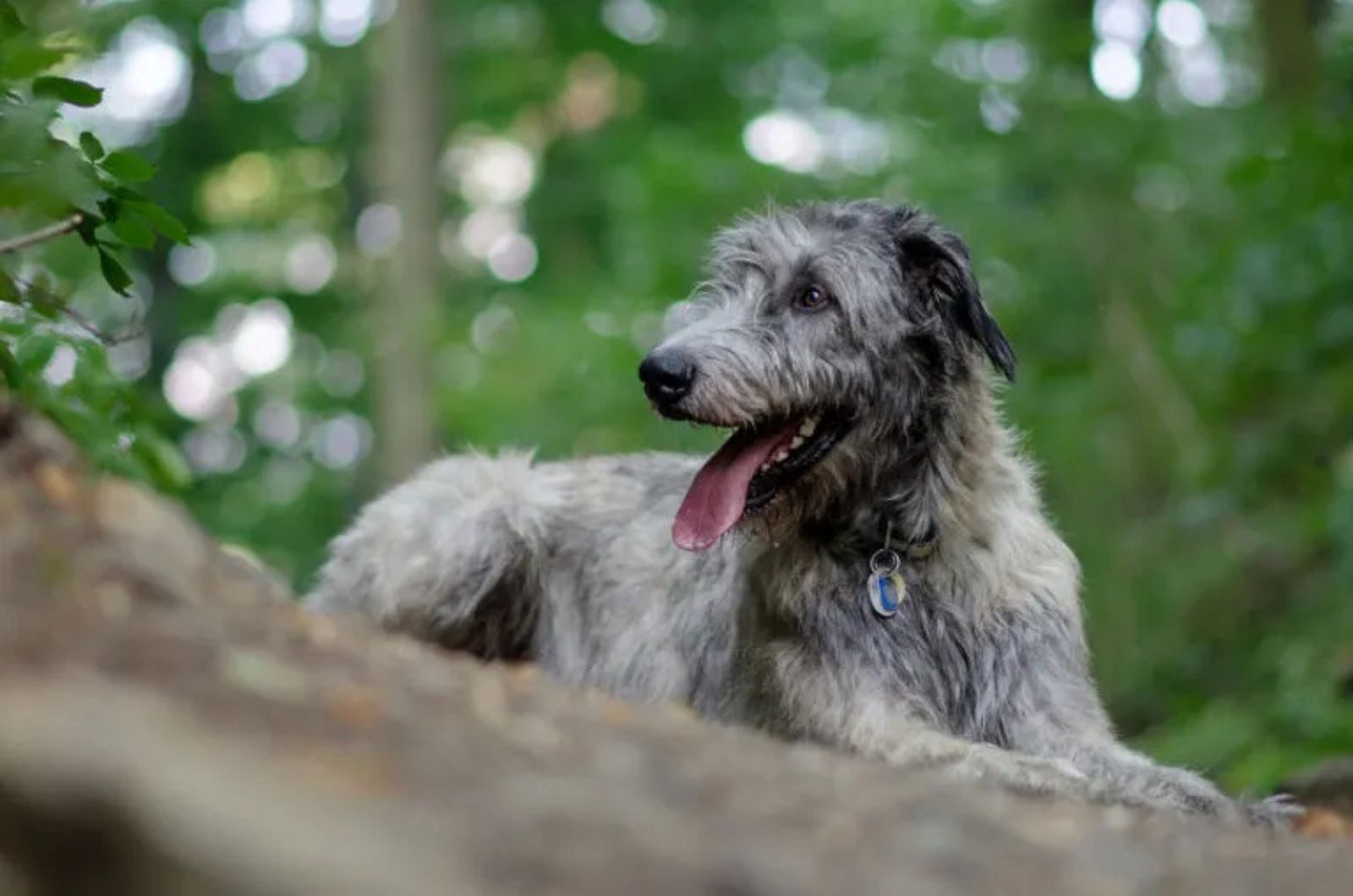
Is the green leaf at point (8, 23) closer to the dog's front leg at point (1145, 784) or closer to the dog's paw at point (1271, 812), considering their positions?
the dog's front leg at point (1145, 784)

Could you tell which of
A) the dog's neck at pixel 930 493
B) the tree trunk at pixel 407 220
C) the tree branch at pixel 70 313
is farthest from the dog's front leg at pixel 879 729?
the tree trunk at pixel 407 220

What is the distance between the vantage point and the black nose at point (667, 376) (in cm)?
509

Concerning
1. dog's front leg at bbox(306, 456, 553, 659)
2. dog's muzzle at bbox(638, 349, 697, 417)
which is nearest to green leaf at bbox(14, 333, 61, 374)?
dog's muzzle at bbox(638, 349, 697, 417)

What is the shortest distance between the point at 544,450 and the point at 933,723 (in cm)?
791

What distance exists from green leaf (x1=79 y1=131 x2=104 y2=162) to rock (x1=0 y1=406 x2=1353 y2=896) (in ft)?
3.38

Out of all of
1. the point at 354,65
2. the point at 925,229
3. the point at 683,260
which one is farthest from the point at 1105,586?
the point at 354,65

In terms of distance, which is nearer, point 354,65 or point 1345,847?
point 1345,847

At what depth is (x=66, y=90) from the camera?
4.02 m

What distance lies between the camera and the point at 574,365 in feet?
42.6

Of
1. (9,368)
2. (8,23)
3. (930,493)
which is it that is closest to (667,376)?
(930,493)

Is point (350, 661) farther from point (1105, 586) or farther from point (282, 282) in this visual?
point (282, 282)

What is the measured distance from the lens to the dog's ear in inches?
209

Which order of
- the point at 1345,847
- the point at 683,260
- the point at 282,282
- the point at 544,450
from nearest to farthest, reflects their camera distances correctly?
the point at 1345,847 → the point at 683,260 → the point at 544,450 → the point at 282,282

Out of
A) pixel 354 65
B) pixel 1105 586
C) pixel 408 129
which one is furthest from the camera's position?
pixel 354 65
